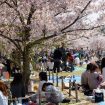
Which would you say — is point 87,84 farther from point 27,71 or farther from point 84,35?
point 84,35

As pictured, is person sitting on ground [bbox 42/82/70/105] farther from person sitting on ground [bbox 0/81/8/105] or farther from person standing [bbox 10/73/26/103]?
person sitting on ground [bbox 0/81/8/105]

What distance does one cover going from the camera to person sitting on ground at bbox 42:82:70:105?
11.7 metres

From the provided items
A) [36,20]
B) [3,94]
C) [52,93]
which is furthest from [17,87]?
[3,94]

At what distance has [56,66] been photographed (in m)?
→ 26.5

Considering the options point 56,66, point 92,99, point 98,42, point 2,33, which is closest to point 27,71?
point 2,33

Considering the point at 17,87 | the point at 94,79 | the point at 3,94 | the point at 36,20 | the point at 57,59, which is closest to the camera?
the point at 3,94

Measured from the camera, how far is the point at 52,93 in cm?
1173

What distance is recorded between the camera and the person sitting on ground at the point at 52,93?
38.4ft

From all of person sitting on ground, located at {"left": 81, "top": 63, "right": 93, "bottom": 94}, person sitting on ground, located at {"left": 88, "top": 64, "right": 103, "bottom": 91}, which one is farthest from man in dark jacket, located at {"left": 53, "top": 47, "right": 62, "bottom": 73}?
person sitting on ground, located at {"left": 88, "top": 64, "right": 103, "bottom": 91}

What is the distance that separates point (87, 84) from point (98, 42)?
37037 millimetres

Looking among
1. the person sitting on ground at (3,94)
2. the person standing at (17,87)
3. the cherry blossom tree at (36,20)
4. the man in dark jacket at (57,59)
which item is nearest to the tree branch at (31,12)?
the cherry blossom tree at (36,20)

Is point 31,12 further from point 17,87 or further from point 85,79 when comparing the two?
point 17,87

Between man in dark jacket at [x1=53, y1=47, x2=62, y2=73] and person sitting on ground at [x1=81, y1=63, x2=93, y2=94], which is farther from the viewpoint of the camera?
man in dark jacket at [x1=53, y1=47, x2=62, y2=73]

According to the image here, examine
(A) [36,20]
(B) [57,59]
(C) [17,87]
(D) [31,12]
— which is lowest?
(C) [17,87]
